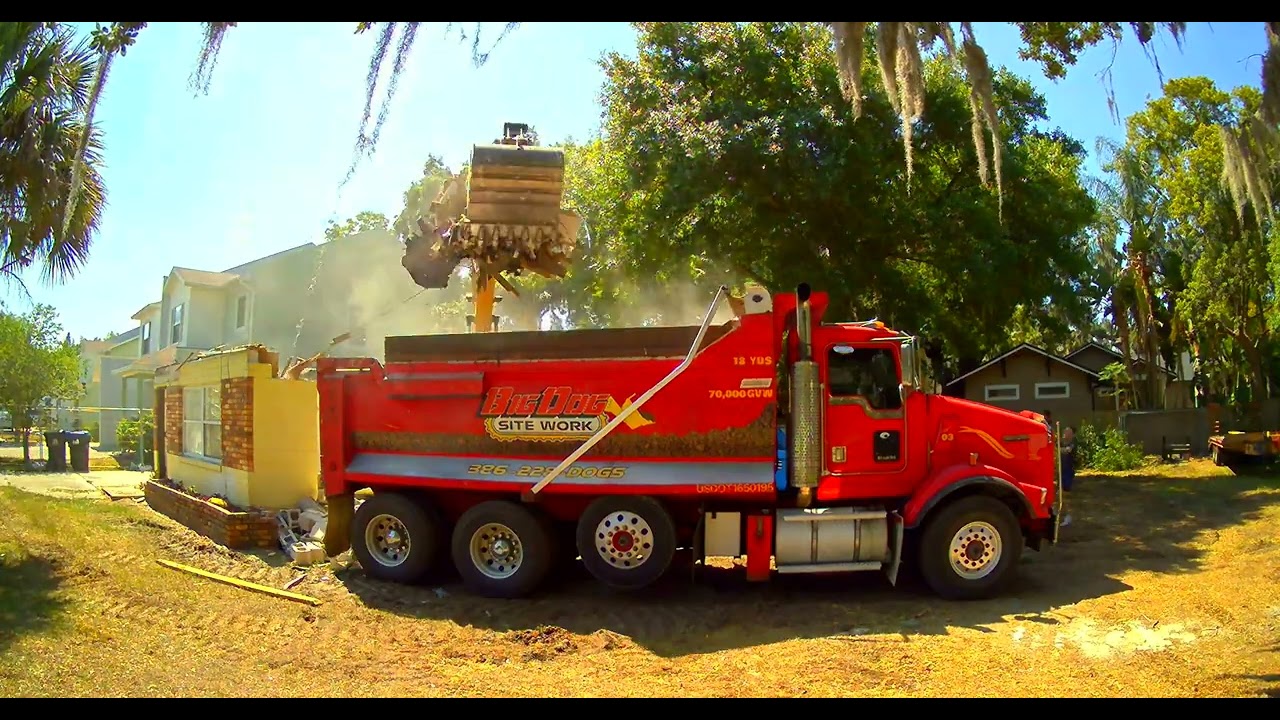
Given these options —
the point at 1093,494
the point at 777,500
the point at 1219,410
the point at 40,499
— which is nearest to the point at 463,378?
the point at 777,500

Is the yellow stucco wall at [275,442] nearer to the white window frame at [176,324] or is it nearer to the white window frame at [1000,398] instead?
the white window frame at [176,324]

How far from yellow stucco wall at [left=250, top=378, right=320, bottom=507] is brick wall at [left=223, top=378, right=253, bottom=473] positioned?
0.10m

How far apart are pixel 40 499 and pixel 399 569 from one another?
19.2ft

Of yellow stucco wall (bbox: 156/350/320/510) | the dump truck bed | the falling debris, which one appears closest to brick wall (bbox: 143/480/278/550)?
the falling debris

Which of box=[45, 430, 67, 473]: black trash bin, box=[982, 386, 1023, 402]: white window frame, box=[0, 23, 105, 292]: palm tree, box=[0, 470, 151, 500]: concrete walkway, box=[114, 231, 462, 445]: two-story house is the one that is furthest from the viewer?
box=[982, 386, 1023, 402]: white window frame

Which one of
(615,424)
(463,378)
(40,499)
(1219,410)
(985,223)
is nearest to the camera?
(615,424)

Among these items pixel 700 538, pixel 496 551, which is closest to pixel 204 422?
pixel 496 551

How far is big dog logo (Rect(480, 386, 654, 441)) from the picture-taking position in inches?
370

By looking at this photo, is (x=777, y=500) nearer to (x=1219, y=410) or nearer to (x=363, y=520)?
(x=363, y=520)

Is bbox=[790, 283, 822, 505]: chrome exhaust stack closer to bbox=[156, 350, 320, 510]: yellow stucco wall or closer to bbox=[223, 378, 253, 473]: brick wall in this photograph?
bbox=[156, 350, 320, 510]: yellow stucco wall

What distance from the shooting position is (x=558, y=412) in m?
9.57

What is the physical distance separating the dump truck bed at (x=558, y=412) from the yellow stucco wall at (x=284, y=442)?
2.05 meters

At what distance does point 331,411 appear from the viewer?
10.6 m

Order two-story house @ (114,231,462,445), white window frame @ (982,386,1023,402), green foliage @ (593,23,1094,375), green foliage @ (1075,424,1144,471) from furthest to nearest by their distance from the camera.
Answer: white window frame @ (982,386,1023,402), two-story house @ (114,231,462,445), green foliage @ (1075,424,1144,471), green foliage @ (593,23,1094,375)
